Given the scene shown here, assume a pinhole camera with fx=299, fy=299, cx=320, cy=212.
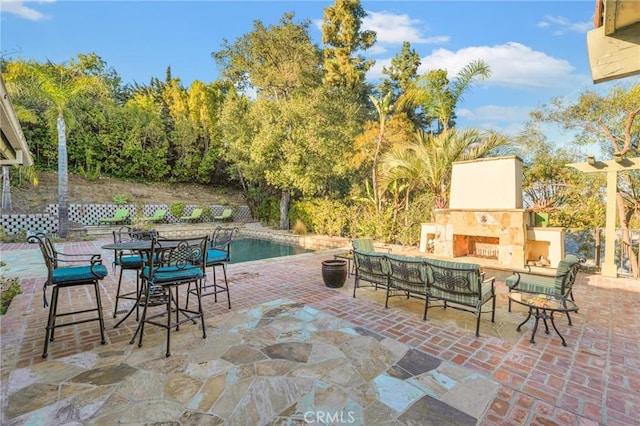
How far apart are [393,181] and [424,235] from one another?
2364 millimetres

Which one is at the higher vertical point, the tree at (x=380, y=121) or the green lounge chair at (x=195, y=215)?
the tree at (x=380, y=121)

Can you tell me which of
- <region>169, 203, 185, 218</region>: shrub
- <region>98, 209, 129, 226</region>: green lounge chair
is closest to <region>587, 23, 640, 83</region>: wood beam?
<region>98, 209, 129, 226</region>: green lounge chair

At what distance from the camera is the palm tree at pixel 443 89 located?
31.2 feet

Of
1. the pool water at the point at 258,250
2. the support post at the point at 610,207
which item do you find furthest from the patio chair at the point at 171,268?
the support post at the point at 610,207

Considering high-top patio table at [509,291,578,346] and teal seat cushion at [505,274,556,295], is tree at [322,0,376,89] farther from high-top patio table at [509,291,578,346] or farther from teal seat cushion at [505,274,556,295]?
high-top patio table at [509,291,578,346]

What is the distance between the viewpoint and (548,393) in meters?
2.28

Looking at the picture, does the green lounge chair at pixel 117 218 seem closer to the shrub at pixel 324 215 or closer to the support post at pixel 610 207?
the shrub at pixel 324 215

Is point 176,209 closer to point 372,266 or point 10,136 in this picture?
point 10,136

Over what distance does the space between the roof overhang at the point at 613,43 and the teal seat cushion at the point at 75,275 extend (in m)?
4.35

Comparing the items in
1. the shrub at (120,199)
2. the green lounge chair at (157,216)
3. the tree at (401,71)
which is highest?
the tree at (401,71)

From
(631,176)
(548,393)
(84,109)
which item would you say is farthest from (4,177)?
(631,176)

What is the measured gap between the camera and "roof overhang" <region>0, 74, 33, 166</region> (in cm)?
284

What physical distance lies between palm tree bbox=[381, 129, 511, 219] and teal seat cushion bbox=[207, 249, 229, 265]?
6424 millimetres

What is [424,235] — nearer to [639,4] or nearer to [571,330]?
[571,330]
